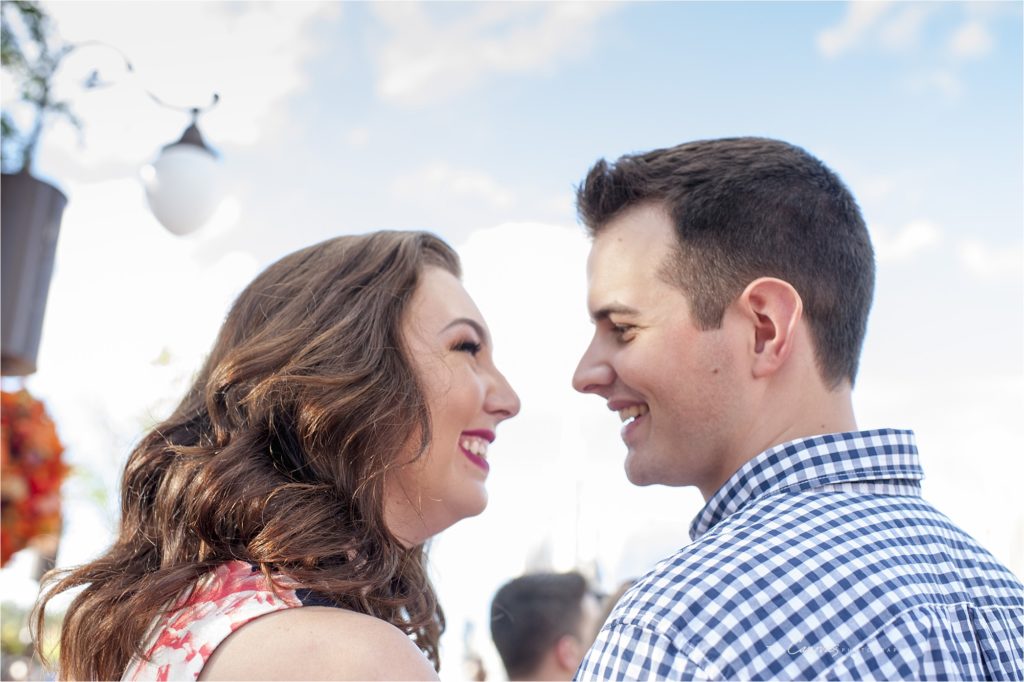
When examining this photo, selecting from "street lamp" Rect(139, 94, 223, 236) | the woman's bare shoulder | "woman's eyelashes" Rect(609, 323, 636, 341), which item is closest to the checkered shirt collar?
"woman's eyelashes" Rect(609, 323, 636, 341)

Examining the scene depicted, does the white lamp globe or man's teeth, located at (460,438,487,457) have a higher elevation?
the white lamp globe

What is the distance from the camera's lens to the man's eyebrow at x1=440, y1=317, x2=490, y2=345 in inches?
104

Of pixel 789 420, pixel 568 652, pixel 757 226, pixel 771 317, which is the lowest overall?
pixel 568 652

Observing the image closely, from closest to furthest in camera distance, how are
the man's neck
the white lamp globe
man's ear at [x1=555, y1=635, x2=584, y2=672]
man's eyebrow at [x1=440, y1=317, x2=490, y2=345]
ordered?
the man's neck → man's eyebrow at [x1=440, y1=317, x2=490, y2=345] → man's ear at [x1=555, y1=635, x2=584, y2=672] → the white lamp globe

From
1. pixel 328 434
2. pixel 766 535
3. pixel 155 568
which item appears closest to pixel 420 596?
pixel 328 434

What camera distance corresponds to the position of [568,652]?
16.4 ft

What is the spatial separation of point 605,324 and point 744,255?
14.6 inches

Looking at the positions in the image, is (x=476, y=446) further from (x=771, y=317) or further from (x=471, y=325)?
(x=771, y=317)

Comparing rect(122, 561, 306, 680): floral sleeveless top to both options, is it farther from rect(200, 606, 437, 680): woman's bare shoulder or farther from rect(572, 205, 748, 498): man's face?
rect(572, 205, 748, 498): man's face

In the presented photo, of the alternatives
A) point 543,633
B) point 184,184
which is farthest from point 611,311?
point 184,184

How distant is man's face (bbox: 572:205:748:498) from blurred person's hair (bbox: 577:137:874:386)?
0.04 m

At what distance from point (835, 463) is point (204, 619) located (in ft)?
3.95

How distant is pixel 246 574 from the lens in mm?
1891

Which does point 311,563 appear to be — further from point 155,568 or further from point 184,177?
point 184,177
